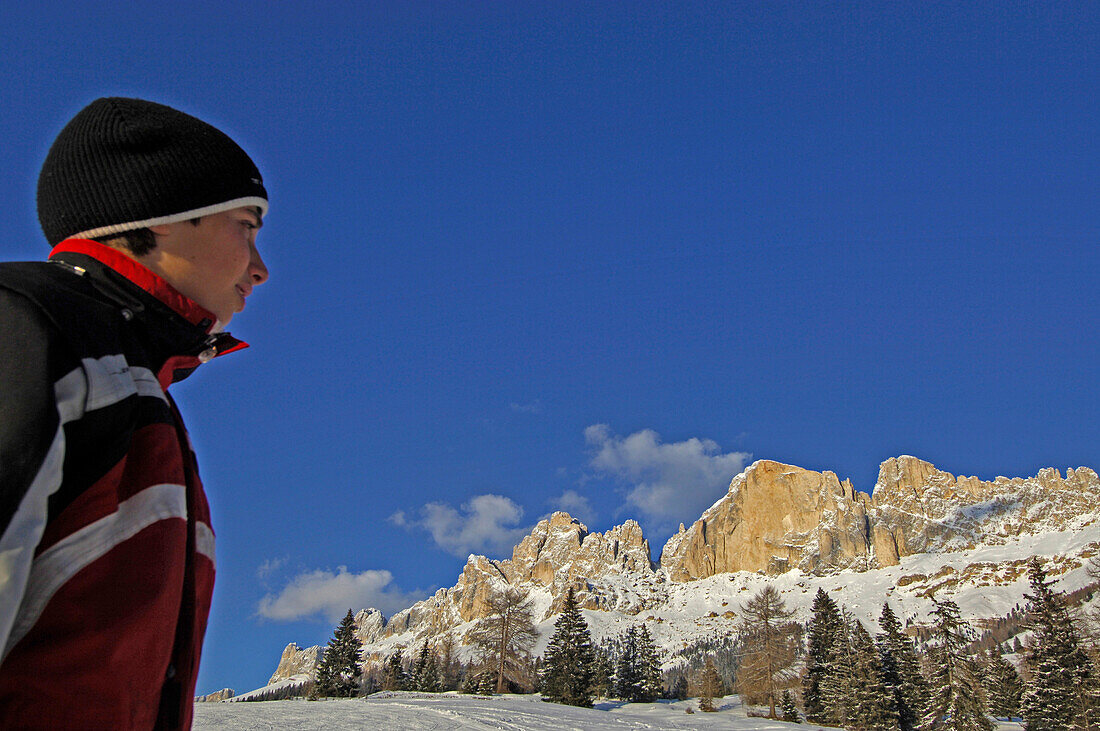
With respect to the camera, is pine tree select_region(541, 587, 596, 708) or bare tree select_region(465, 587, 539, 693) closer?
pine tree select_region(541, 587, 596, 708)

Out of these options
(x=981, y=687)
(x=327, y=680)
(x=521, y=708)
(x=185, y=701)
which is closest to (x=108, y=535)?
(x=185, y=701)

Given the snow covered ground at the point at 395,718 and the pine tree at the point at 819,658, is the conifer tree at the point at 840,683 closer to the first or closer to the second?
the pine tree at the point at 819,658

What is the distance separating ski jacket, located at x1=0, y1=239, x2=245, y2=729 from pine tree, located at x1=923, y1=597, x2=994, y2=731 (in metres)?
36.8

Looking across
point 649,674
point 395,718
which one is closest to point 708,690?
point 649,674

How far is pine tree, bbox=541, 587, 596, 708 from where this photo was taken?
137ft

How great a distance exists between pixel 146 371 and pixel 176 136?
687 millimetres

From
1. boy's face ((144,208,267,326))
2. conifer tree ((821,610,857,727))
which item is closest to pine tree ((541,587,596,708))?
conifer tree ((821,610,857,727))

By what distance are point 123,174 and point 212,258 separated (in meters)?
0.26

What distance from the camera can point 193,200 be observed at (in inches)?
63.9

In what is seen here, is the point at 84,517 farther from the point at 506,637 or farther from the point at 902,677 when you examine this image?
the point at 506,637

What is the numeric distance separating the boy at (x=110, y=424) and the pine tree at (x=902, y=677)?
44670mm

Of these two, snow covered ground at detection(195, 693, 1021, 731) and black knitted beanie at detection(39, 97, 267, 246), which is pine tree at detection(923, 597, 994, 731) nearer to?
snow covered ground at detection(195, 693, 1021, 731)

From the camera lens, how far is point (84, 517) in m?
1.07

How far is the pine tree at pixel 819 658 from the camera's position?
4753 centimetres
